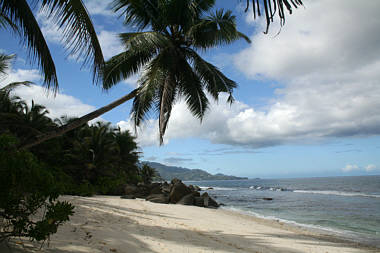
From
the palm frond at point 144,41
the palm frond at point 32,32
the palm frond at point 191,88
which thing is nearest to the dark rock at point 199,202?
the palm frond at point 191,88

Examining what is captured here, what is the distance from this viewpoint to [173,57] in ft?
28.7

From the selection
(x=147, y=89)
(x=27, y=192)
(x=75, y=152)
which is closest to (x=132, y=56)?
(x=147, y=89)

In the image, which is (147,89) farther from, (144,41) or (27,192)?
(27,192)

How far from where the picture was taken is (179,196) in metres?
19.0

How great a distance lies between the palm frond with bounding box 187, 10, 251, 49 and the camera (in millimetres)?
9156

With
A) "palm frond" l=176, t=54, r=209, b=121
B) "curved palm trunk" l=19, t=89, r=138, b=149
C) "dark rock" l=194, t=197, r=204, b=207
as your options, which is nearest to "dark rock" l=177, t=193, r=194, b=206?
"dark rock" l=194, t=197, r=204, b=207

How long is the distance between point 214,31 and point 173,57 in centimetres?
217

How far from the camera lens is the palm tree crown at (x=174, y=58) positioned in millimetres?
8562

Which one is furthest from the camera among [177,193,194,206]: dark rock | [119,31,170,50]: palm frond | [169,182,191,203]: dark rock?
[169,182,191,203]: dark rock

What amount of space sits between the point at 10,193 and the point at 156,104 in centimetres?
667

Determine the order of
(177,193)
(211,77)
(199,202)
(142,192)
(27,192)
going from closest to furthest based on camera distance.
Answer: (27,192)
(211,77)
(199,202)
(177,193)
(142,192)

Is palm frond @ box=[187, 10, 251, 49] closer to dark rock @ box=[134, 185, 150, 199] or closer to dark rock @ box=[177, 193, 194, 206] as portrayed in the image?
dark rock @ box=[177, 193, 194, 206]

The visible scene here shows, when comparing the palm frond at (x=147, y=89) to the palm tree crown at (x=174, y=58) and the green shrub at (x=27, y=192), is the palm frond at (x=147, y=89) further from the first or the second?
the green shrub at (x=27, y=192)

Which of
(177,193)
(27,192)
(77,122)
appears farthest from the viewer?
→ (177,193)
